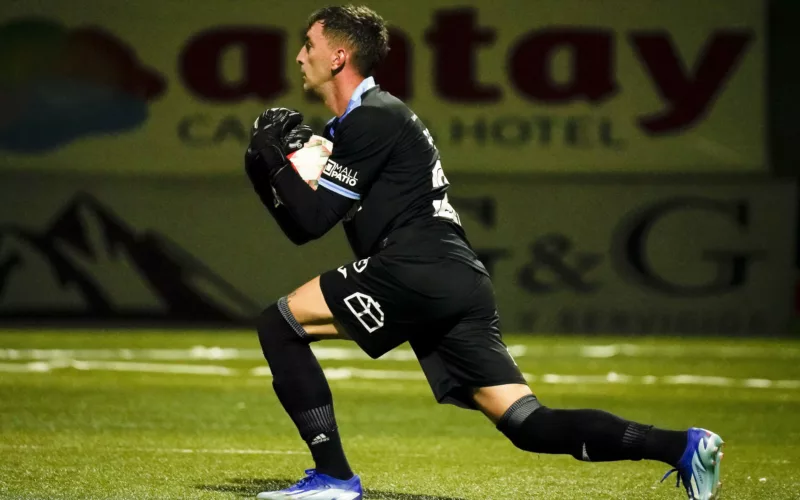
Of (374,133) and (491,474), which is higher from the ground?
(374,133)

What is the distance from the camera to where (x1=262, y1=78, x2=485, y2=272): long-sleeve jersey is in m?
6.16

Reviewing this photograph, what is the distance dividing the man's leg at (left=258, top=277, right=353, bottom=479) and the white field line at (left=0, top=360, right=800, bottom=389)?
626 cm

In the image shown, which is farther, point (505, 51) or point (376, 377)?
point (505, 51)

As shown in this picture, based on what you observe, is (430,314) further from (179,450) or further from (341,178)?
(179,450)

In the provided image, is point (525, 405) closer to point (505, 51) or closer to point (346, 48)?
point (346, 48)

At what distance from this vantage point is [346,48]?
639cm

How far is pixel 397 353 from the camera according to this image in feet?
49.7

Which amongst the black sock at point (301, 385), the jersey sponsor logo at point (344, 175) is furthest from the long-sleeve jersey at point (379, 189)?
the black sock at point (301, 385)

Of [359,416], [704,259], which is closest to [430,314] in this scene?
[359,416]

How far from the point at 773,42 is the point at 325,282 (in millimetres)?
14274

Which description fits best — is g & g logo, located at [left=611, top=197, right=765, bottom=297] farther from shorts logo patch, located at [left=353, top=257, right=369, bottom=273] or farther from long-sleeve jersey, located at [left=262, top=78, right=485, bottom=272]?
shorts logo patch, located at [left=353, top=257, right=369, bottom=273]

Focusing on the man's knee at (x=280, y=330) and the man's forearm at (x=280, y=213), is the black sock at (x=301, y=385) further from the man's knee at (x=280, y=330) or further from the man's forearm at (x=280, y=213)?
the man's forearm at (x=280, y=213)

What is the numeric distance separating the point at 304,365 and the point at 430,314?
60 centimetres

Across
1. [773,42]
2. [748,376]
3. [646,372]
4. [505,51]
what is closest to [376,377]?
[646,372]
